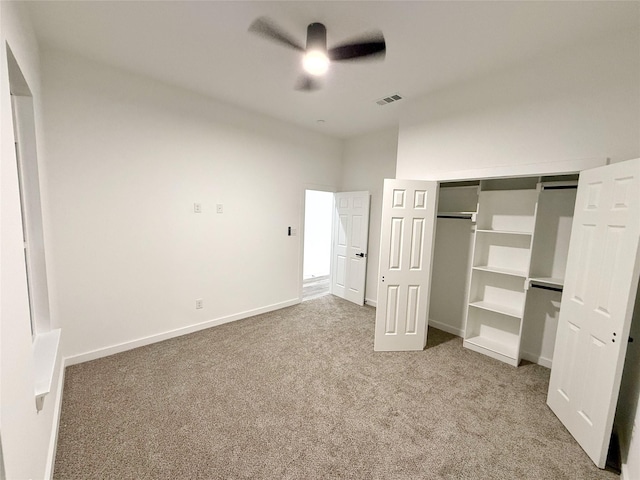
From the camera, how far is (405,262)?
3059mm

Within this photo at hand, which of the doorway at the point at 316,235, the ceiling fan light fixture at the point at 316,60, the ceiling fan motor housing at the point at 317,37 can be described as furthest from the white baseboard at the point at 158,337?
the ceiling fan motor housing at the point at 317,37

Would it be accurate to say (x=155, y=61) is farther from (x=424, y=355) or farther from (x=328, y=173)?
(x=424, y=355)

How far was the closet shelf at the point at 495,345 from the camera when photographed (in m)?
2.95

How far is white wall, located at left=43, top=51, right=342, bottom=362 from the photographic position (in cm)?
254

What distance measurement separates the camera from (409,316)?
3137mm

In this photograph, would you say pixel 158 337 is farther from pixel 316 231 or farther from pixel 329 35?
pixel 316 231

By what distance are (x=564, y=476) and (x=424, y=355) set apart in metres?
1.45

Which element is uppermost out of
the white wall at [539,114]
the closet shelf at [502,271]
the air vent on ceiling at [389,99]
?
the air vent on ceiling at [389,99]

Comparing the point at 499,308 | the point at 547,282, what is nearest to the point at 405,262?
the point at 499,308

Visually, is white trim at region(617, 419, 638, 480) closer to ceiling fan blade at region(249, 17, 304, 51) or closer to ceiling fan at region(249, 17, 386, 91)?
ceiling fan at region(249, 17, 386, 91)

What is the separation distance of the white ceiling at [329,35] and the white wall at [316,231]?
3740 mm

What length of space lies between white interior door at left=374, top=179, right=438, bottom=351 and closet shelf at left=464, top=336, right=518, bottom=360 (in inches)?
25.0

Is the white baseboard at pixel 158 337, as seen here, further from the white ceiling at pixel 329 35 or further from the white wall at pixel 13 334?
the white ceiling at pixel 329 35

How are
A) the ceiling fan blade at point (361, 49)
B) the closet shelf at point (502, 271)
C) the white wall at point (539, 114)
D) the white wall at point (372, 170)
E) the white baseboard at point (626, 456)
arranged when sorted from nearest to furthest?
the white baseboard at point (626, 456) < the ceiling fan blade at point (361, 49) < the white wall at point (539, 114) < the closet shelf at point (502, 271) < the white wall at point (372, 170)
